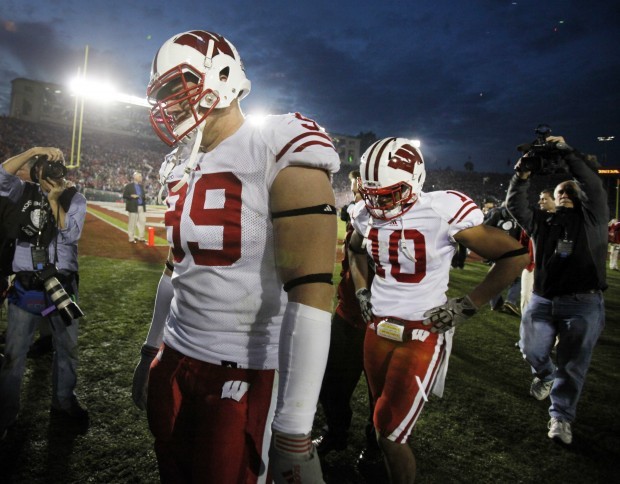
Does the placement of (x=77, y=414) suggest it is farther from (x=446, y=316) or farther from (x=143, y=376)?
(x=446, y=316)

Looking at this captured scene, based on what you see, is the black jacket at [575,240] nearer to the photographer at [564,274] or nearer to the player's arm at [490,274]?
the photographer at [564,274]

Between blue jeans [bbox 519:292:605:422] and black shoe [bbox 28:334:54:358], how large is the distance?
17.7 ft

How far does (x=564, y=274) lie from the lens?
3.71m

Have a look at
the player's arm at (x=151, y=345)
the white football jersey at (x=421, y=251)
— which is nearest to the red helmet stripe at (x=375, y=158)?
the white football jersey at (x=421, y=251)

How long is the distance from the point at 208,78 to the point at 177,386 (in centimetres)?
120

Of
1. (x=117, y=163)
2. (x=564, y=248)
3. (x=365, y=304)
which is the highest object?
(x=117, y=163)

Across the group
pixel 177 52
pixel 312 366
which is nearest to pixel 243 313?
pixel 312 366

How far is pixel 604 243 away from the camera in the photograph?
3.75 m

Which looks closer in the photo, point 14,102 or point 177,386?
point 177,386

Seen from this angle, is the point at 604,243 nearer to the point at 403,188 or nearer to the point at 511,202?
the point at 511,202

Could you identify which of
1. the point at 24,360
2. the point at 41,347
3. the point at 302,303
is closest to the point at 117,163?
the point at 41,347

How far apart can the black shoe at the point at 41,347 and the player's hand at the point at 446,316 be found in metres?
4.36

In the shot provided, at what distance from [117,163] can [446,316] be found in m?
53.8

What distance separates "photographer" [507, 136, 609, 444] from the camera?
3453mm
